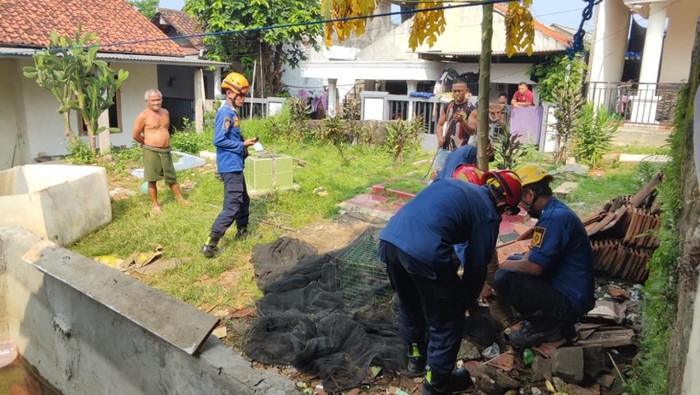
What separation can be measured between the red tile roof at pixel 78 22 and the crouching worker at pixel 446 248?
1085 cm

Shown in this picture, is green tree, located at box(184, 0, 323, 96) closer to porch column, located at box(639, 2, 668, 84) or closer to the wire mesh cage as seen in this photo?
porch column, located at box(639, 2, 668, 84)

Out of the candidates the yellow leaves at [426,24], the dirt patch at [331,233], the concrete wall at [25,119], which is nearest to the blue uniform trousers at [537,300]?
the yellow leaves at [426,24]

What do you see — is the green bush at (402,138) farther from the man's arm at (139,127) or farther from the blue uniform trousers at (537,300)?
the blue uniform trousers at (537,300)

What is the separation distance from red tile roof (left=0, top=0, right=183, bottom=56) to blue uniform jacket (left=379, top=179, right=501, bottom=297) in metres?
10.9

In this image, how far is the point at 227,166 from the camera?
5.74m

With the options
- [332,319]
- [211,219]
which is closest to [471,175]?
[332,319]

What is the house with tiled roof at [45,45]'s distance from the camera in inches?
486

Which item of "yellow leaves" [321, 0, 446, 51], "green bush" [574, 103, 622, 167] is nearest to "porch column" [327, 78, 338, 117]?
"green bush" [574, 103, 622, 167]

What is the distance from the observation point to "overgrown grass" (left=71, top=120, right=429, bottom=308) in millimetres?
5215

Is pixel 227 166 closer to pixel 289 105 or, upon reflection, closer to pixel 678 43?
pixel 289 105

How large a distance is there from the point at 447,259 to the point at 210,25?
18.8 m

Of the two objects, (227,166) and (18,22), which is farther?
(18,22)

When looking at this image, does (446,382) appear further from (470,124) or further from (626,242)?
(470,124)

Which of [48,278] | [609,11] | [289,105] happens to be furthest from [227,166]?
[609,11]
